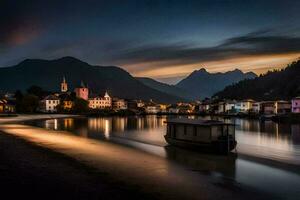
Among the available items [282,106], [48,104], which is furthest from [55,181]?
[48,104]

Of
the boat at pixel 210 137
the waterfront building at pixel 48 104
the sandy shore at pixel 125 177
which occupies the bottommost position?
the sandy shore at pixel 125 177

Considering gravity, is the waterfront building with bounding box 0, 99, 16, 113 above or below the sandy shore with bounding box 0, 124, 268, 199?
above

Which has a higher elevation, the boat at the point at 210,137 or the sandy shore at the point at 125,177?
the boat at the point at 210,137

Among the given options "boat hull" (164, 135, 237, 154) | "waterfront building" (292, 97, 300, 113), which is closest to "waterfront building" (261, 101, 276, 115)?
"waterfront building" (292, 97, 300, 113)

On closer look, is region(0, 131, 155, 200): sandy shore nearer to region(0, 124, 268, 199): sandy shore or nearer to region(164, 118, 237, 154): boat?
region(0, 124, 268, 199): sandy shore

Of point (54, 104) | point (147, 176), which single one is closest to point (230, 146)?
point (147, 176)

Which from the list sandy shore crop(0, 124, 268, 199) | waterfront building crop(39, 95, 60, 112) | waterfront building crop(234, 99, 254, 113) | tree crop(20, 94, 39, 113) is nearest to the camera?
sandy shore crop(0, 124, 268, 199)

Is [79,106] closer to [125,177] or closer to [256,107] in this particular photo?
[256,107]

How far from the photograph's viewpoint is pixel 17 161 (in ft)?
77.4

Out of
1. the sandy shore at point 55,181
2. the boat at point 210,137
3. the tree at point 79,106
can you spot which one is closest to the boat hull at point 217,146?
the boat at point 210,137

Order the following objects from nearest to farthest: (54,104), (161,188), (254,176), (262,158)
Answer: (161,188)
(254,176)
(262,158)
(54,104)

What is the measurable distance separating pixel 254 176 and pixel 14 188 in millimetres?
14029

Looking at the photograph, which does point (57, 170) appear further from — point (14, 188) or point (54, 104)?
point (54, 104)

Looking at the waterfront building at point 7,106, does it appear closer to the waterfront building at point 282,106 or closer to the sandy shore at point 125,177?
the waterfront building at point 282,106
